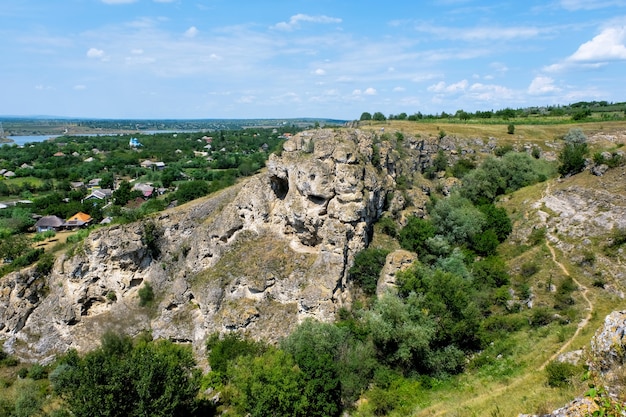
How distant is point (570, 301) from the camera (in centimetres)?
2633

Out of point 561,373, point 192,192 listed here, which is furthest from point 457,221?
point 192,192

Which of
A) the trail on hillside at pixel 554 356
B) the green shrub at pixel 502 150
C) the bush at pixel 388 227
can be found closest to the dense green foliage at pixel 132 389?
the trail on hillside at pixel 554 356

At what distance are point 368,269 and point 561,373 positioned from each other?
738 inches

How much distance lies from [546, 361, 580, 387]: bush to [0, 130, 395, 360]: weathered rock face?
56.3ft

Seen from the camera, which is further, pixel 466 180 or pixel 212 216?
pixel 466 180

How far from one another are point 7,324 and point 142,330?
535 inches

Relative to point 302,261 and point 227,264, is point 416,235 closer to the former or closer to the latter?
point 302,261

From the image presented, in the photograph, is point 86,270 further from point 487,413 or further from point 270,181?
point 487,413

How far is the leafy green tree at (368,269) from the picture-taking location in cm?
3338

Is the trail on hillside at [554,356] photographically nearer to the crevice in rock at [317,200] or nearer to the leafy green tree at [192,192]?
the crevice in rock at [317,200]

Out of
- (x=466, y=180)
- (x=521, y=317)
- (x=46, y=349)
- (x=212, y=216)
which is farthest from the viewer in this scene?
(x=466, y=180)

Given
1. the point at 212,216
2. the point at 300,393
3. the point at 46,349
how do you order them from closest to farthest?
the point at 300,393 → the point at 46,349 → the point at 212,216

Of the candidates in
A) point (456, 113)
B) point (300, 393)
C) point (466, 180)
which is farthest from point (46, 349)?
point (456, 113)

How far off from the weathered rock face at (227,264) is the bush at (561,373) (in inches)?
676
